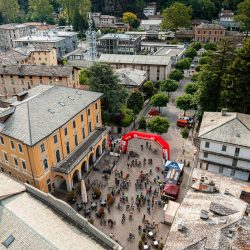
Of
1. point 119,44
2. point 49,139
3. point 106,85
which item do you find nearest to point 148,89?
point 106,85

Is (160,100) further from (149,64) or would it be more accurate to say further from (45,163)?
(45,163)

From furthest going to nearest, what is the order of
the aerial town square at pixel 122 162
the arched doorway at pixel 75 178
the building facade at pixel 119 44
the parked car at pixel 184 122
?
the building facade at pixel 119 44 → the parked car at pixel 184 122 → the arched doorway at pixel 75 178 → the aerial town square at pixel 122 162

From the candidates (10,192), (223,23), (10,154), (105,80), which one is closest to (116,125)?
(105,80)

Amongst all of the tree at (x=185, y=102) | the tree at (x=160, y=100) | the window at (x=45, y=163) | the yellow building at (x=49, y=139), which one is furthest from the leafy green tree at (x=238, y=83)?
the window at (x=45, y=163)

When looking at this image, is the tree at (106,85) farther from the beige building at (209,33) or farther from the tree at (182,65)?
the beige building at (209,33)

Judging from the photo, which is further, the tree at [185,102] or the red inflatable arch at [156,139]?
the tree at [185,102]

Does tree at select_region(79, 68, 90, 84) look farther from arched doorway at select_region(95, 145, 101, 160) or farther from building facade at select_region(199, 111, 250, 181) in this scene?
building facade at select_region(199, 111, 250, 181)
